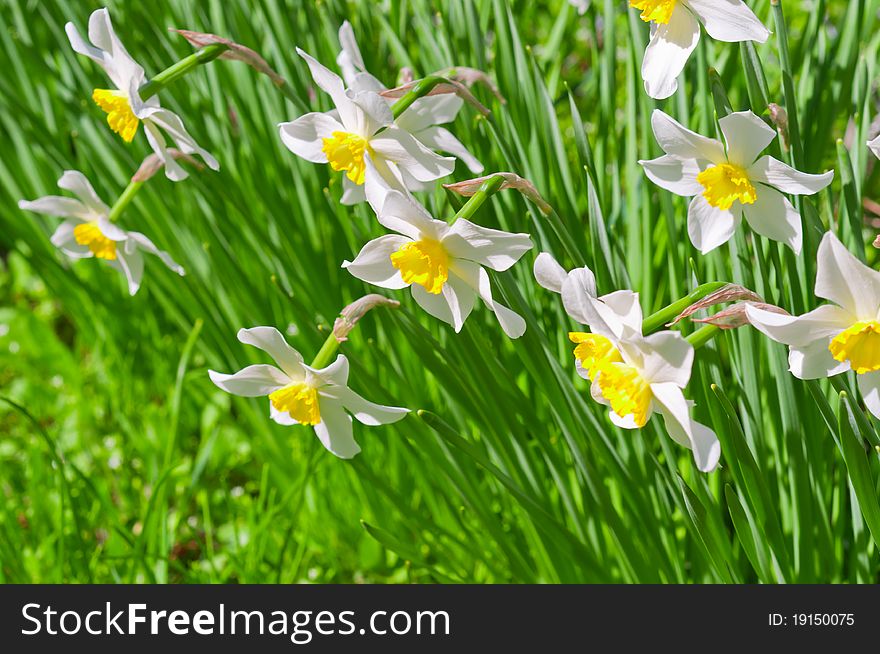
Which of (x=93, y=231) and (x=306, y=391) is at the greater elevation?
(x=93, y=231)

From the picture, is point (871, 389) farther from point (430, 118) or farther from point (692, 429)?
point (430, 118)

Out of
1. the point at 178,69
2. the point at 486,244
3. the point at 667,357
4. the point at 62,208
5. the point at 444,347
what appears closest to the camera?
the point at 667,357

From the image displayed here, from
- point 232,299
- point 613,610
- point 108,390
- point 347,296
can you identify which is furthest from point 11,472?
point 613,610

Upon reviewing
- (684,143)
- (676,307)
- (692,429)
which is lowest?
(692,429)

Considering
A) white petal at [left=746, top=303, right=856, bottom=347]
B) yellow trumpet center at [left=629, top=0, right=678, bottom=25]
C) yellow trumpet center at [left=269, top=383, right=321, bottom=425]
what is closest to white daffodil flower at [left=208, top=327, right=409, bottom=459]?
yellow trumpet center at [left=269, top=383, right=321, bottom=425]

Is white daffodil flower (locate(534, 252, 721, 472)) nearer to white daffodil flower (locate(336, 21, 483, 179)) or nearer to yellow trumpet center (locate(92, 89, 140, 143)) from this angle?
white daffodil flower (locate(336, 21, 483, 179))

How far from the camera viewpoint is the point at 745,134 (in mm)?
854

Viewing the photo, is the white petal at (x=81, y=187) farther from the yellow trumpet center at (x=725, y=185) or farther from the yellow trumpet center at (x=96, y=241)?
the yellow trumpet center at (x=725, y=185)

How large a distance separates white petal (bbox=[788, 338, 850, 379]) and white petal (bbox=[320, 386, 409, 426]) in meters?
0.45

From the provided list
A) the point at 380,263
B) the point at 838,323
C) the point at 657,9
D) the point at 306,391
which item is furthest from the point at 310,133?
the point at 838,323

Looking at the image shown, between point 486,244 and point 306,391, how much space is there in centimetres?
31

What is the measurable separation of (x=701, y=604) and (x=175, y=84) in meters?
1.31

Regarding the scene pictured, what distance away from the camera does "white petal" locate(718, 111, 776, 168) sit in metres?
0.84

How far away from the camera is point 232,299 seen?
1.62 m
